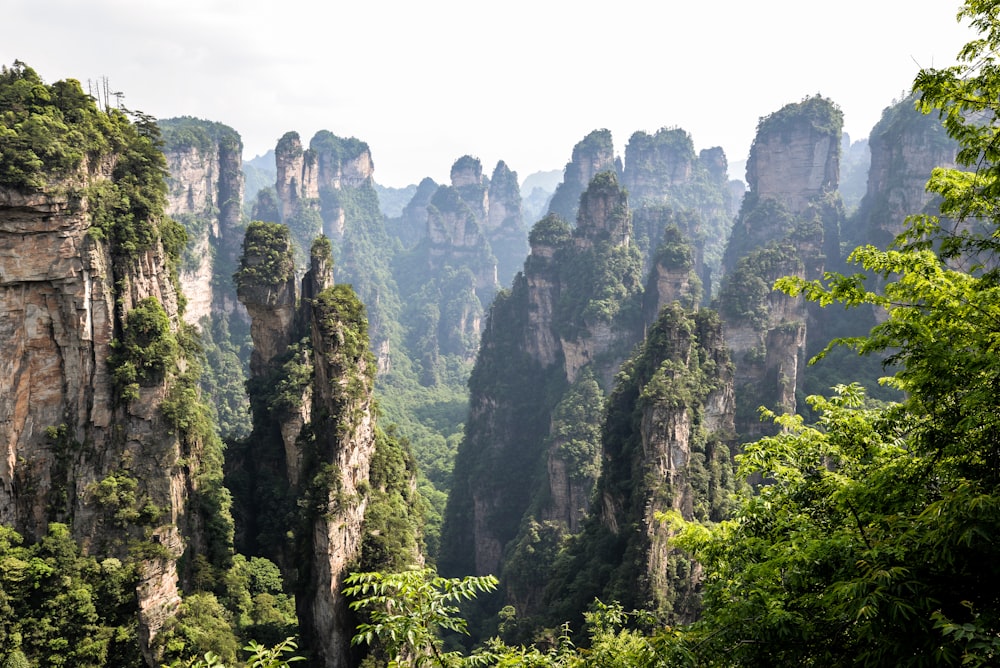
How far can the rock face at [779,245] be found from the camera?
5353 centimetres

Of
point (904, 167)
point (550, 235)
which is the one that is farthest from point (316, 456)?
point (904, 167)

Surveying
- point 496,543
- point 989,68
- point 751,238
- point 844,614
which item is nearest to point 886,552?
point 844,614

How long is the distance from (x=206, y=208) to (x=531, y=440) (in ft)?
202

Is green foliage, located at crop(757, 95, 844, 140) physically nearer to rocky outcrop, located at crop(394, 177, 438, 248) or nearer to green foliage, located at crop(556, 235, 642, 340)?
green foliage, located at crop(556, 235, 642, 340)

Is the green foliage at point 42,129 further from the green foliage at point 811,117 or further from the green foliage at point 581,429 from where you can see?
the green foliage at point 811,117

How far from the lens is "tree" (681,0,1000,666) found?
16.7 ft

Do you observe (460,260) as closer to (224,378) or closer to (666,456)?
(224,378)

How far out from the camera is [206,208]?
92875mm

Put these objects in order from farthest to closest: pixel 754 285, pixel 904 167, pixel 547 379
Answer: pixel 547 379
pixel 904 167
pixel 754 285

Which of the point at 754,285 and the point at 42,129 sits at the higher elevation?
the point at 754,285

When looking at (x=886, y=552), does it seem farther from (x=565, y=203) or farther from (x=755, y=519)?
(x=565, y=203)

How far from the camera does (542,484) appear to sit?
5825 centimetres

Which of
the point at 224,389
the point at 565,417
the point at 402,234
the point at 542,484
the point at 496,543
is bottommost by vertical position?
the point at 496,543

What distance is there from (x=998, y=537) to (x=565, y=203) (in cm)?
12349
